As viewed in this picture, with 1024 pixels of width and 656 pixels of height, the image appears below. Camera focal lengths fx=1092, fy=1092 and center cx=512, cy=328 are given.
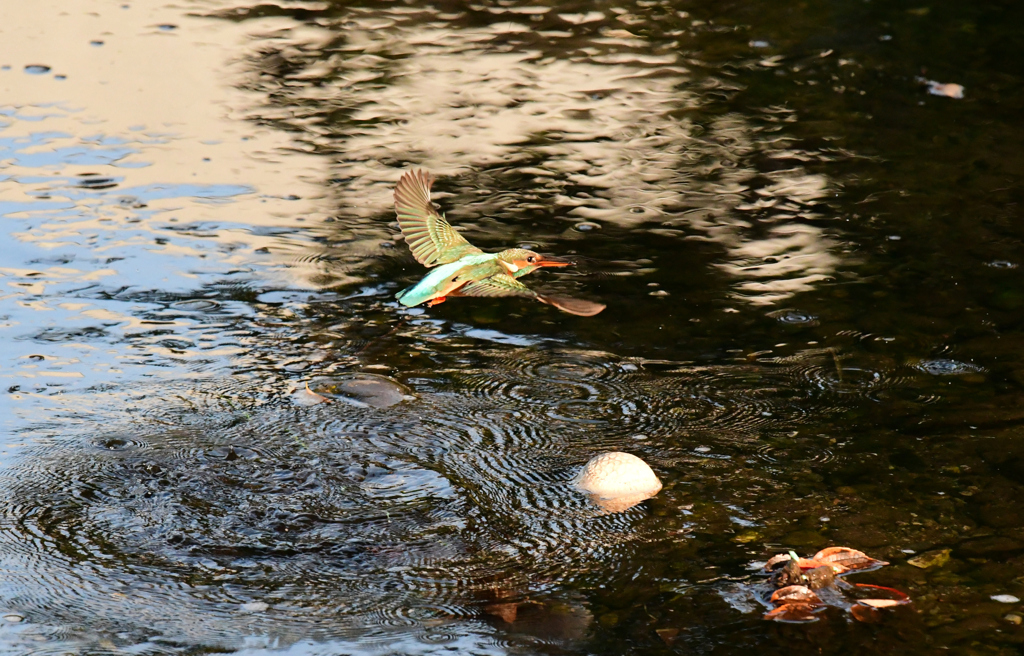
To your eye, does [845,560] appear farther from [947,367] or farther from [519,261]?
[519,261]

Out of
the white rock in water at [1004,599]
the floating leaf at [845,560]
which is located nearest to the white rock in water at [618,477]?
the floating leaf at [845,560]

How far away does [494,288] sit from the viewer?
4.00 m

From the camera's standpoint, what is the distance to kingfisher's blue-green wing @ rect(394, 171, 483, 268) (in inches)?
171

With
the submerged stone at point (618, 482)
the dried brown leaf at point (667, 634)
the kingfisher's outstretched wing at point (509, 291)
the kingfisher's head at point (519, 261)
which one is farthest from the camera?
the kingfisher's head at point (519, 261)

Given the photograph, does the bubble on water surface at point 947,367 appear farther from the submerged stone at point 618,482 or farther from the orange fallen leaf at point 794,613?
the orange fallen leaf at point 794,613

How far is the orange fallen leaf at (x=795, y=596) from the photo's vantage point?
310 cm

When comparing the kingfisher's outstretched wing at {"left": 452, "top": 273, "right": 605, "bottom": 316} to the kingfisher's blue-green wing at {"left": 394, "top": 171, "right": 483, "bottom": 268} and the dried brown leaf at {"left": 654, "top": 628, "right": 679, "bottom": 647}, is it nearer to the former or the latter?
the kingfisher's blue-green wing at {"left": 394, "top": 171, "right": 483, "bottom": 268}

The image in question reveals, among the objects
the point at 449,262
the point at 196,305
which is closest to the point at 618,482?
the point at 449,262

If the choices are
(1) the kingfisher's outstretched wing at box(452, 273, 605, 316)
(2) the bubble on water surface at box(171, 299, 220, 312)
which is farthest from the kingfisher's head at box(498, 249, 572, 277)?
(2) the bubble on water surface at box(171, 299, 220, 312)

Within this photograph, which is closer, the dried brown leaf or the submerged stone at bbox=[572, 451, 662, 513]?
the dried brown leaf

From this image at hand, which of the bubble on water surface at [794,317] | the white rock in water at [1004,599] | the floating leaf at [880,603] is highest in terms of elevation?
the bubble on water surface at [794,317]

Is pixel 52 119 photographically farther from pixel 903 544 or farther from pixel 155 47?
pixel 903 544

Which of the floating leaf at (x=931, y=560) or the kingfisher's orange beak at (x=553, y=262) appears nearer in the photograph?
the floating leaf at (x=931, y=560)

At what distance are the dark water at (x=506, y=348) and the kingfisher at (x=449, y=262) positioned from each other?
0.35 m
